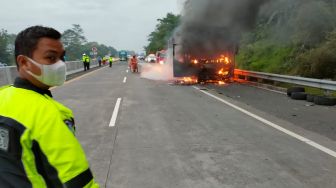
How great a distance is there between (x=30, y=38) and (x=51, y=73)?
0.18m

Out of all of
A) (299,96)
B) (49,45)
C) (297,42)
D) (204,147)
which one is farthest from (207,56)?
(49,45)

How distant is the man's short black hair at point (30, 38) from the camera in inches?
74.5

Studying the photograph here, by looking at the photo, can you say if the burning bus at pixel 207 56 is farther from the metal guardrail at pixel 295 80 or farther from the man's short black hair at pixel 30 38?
the man's short black hair at pixel 30 38

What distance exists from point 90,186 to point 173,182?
12.1 ft

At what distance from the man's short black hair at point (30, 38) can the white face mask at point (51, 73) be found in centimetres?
6

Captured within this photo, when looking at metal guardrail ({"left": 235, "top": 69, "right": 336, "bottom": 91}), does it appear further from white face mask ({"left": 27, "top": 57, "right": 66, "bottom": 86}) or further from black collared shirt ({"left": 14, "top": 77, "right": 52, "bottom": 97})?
black collared shirt ({"left": 14, "top": 77, "right": 52, "bottom": 97})

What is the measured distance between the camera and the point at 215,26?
2105cm

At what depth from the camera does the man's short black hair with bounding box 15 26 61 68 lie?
6.21 ft

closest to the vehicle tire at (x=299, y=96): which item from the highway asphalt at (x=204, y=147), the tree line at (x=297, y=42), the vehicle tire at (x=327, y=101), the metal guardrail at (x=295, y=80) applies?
the metal guardrail at (x=295, y=80)

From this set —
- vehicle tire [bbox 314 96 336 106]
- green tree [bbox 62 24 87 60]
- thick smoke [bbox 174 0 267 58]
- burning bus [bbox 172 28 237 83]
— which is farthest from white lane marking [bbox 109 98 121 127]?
green tree [bbox 62 24 87 60]

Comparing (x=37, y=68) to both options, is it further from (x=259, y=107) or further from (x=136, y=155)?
(x=259, y=107)

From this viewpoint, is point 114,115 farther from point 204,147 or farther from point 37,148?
point 37,148

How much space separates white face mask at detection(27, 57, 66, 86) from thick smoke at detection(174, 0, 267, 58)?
19459mm

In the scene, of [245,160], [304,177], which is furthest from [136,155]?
[304,177]
